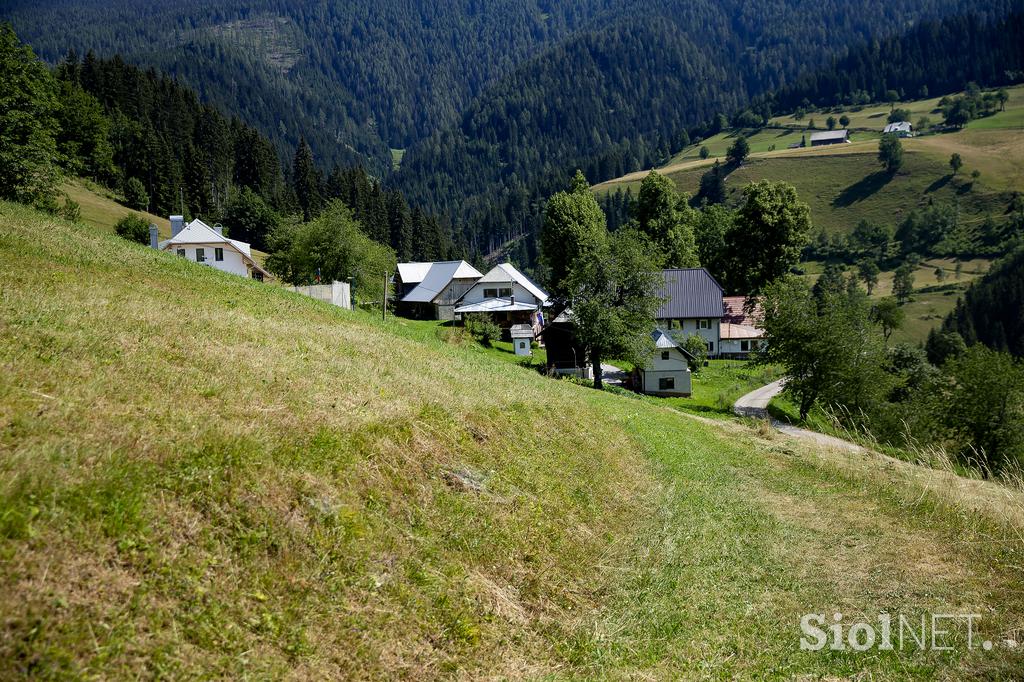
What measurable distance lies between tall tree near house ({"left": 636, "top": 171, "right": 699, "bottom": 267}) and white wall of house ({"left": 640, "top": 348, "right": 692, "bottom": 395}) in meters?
Answer: 29.8

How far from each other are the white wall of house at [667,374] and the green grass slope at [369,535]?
35871 millimetres

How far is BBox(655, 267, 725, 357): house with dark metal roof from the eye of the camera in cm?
6862

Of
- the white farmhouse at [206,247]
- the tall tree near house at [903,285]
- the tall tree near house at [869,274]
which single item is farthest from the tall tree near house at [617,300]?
the tall tree near house at [869,274]

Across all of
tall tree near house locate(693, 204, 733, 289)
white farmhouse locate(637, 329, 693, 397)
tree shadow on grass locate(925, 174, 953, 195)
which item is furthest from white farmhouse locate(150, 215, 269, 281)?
tree shadow on grass locate(925, 174, 953, 195)

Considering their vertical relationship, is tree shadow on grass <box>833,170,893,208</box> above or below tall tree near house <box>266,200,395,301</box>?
above

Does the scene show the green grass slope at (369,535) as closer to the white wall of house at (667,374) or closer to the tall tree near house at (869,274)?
the white wall of house at (667,374)

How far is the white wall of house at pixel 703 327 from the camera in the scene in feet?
227

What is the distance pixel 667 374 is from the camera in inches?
1987

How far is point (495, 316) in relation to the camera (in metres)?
74.8

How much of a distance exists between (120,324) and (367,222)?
11442 cm

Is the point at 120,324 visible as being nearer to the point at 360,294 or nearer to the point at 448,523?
the point at 448,523

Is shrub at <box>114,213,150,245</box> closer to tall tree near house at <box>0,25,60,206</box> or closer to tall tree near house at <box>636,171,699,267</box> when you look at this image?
tall tree near house at <box>0,25,60,206</box>

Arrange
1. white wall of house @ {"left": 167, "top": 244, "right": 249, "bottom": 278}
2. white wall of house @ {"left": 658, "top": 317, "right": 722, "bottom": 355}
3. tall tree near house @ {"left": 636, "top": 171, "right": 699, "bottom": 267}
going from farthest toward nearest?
1. tall tree near house @ {"left": 636, "top": 171, "right": 699, "bottom": 267}
2. white wall of house @ {"left": 658, "top": 317, "right": 722, "bottom": 355}
3. white wall of house @ {"left": 167, "top": 244, "right": 249, "bottom": 278}

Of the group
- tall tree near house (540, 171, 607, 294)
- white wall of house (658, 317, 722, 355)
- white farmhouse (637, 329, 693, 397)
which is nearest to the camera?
white farmhouse (637, 329, 693, 397)
